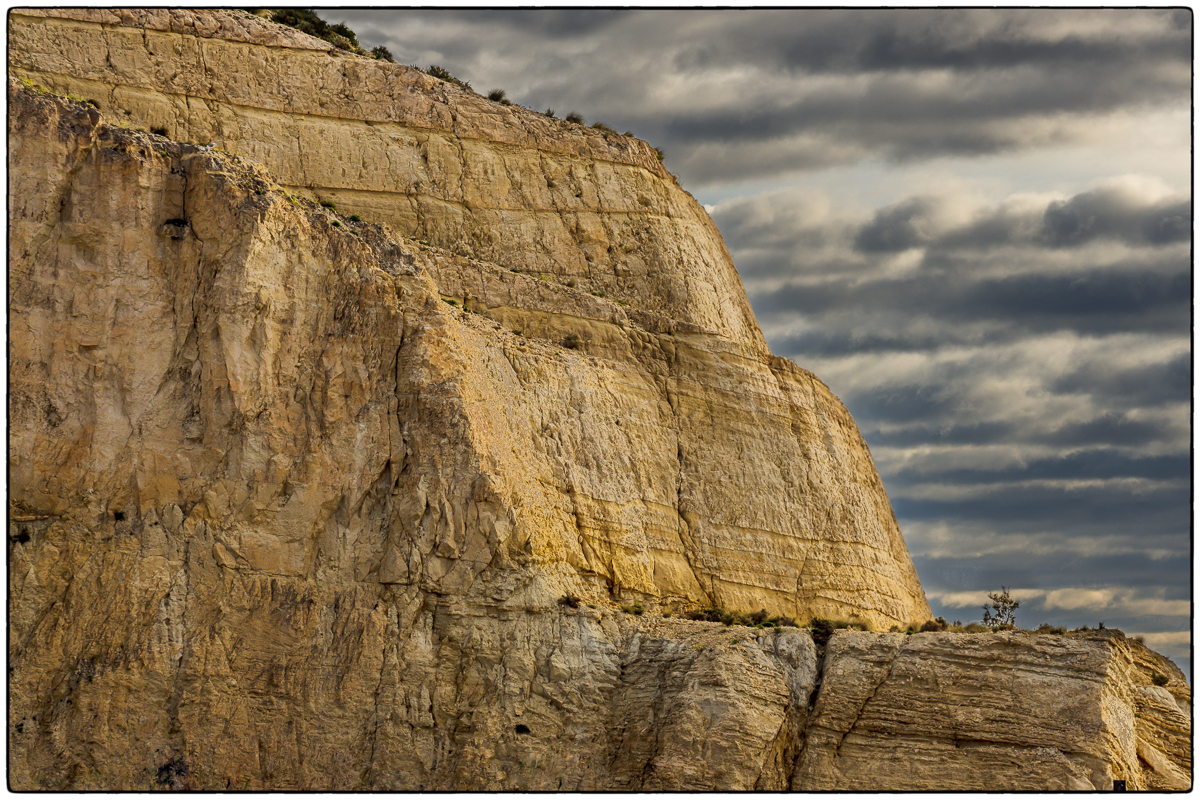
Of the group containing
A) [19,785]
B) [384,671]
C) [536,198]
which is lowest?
[19,785]

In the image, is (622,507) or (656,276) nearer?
(622,507)

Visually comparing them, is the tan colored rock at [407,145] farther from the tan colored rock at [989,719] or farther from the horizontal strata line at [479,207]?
the tan colored rock at [989,719]

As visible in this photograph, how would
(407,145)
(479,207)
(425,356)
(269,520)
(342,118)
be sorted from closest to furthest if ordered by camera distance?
(269,520) < (425,356) < (342,118) < (407,145) < (479,207)

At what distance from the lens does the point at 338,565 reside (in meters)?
35.4

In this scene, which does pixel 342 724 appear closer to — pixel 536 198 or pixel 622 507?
pixel 622 507

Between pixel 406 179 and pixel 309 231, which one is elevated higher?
pixel 406 179

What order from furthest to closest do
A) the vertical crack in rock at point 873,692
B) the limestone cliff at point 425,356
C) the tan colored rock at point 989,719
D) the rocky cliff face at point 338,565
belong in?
the limestone cliff at point 425,356
the vertical crack in rock at point 873,692
the rocky cliff face at point 338,565
the tan colored rock at point 989,719

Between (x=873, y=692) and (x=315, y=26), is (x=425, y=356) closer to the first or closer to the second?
(x=873, y=692)

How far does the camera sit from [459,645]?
3506 centimetres

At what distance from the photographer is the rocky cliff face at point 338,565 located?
3359 centimetres

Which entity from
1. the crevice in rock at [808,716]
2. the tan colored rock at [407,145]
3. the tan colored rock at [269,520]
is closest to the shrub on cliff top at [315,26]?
the tan colored rock at [407,145]

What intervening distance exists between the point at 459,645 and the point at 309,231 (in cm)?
1151

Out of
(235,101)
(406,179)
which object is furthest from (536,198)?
(235,101)

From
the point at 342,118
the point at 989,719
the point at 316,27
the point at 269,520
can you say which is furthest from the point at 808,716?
the point at 316,27
